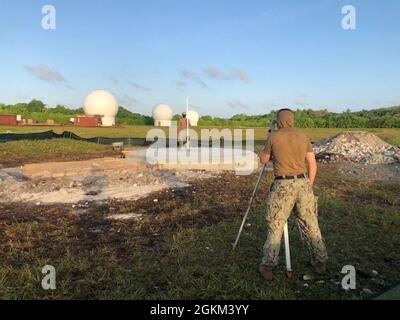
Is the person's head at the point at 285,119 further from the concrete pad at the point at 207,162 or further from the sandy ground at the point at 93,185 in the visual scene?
the concrete pad at the point at 207,162

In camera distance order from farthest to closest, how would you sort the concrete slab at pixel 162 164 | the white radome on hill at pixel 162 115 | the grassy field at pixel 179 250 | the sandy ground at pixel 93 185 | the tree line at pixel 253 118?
the white radome on hill at pixel 162 115, the tree line at pixel 253 118, the concrete slab at pixel 162 164, the sandy ground at pixel 93 185, the grassy field at pixel 179 250

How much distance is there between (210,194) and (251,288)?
5593 millimetres

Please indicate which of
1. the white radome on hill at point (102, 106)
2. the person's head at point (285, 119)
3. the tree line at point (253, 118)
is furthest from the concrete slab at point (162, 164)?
the white radome on hill at point (102, 106)

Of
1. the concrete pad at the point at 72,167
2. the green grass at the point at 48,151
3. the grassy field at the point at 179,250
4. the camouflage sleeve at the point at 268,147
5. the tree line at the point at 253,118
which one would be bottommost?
the grassy field at the point at 179,250

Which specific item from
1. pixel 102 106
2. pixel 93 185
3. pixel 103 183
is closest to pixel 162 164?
pixel 103 183

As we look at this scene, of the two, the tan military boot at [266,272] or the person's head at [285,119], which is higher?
the person's head at [285,119]

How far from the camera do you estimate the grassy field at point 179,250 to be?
15.2 ft

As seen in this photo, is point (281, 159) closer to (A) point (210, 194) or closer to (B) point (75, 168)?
(A) point (210, 194)

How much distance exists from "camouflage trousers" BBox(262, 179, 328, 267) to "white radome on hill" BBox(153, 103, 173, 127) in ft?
190

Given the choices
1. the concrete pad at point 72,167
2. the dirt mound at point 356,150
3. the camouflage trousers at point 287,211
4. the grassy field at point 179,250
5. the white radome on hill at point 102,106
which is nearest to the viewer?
the grassy field at point 179,250

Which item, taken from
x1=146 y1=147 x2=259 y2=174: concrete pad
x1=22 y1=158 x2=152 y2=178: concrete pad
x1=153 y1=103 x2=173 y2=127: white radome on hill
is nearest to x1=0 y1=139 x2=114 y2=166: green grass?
x1=22 y1=158 x2=152 y2=178: concrete pad

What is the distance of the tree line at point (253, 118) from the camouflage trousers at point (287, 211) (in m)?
36.1

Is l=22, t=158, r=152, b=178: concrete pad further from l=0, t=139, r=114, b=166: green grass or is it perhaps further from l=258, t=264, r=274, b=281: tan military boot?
l=258, t=264, r=274, b=281: tan military boot
